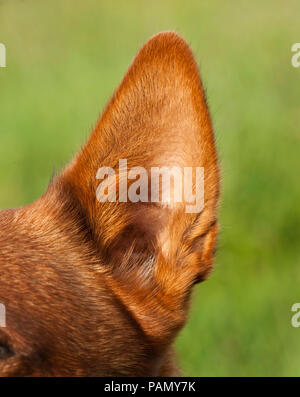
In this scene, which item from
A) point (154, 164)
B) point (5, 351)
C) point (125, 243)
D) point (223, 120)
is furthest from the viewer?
point (223, 120)

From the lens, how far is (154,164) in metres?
2.83

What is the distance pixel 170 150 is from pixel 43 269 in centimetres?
59

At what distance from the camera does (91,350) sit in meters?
2.66

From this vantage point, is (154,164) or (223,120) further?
(223,120)

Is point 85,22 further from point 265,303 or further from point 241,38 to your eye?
point 265,303

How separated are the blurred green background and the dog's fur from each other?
5.28 feet

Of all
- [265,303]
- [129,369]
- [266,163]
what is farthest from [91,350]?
[266,163]

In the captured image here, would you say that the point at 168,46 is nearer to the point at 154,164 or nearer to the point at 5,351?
the point at 154,164

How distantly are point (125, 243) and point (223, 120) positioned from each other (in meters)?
4.19

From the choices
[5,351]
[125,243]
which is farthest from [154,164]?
[5,351]

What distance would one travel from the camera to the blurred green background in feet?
16.9

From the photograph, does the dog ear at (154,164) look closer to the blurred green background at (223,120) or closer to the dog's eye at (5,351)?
the dog's eye at (5,351)

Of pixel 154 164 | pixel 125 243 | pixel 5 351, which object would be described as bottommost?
pixel 5 351

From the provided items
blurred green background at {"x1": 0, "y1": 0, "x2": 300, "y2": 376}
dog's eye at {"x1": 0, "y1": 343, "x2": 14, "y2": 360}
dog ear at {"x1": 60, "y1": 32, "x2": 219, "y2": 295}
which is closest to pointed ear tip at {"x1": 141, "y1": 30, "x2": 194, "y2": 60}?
dog ear at {"x1": 60, "y1": 32, "x2": 219, "y2": 295}
